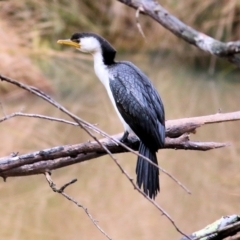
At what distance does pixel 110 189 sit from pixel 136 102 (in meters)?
1.12

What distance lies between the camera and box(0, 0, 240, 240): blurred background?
7.36 feet

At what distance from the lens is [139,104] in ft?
4.92

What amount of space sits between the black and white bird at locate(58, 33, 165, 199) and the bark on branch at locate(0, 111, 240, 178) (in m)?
0.05

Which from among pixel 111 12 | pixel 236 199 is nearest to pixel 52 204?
pixel 236 199

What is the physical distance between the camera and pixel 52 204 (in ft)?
7.86

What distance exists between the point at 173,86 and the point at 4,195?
2.11m

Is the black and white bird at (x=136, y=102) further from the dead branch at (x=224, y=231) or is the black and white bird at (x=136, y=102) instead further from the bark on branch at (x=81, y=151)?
the dead branch at (x=224, y=231)

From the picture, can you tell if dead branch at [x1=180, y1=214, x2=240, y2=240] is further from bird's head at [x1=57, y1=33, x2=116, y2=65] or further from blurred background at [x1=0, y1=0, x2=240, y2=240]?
blurred background at [x1=0, y1=0, x2=240, y2=240]

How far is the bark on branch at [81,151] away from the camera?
127 centimetres

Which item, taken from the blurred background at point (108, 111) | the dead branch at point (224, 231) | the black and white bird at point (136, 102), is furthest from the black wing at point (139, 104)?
the blurred background at point (108, 111)

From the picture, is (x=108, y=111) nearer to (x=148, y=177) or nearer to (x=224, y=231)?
(x=148, y=177)

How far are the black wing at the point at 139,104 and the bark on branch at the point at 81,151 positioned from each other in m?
0.04

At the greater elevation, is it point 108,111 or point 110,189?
point 110,189

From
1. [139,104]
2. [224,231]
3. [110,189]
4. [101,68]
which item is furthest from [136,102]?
[110,189]
